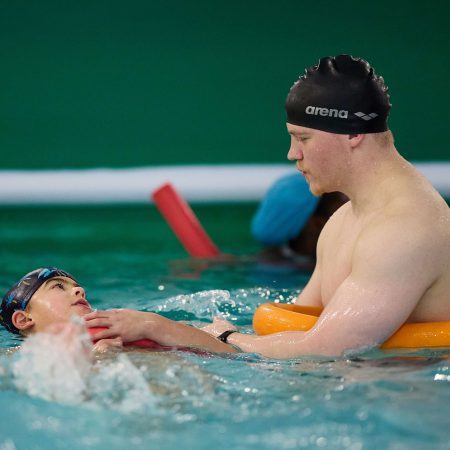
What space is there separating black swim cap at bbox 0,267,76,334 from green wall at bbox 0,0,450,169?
15.4 feet

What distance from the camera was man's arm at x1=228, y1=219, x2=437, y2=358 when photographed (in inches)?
140

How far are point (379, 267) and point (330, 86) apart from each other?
2.68ft

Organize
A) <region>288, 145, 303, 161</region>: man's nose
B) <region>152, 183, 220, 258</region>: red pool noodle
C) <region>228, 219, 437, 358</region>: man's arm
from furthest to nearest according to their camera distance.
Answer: <region>152, 183, 220, 258</region>: red pool noodle
<region>288, 145, 303, 161</region>: man's nose
<region>228, 219, 437, 358</region>: man's arm

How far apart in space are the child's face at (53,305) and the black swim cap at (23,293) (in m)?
0.02

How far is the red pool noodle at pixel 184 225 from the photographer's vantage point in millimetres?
6910

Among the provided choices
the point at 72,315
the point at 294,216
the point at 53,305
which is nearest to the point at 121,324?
the point at 72,315

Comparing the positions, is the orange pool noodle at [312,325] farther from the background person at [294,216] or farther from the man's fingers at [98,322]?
the background person at [294,216]

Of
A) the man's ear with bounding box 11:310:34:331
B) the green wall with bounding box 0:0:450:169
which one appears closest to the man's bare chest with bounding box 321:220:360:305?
the man's ear with bounding box 11:310:34:331

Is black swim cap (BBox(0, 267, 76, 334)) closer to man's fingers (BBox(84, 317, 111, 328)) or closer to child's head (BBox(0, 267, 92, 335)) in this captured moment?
child's head (BBox(0, 267, 92, 335))

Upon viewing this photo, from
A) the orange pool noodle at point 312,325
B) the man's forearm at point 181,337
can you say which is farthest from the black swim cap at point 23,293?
the orange pool noodle at point 312,325

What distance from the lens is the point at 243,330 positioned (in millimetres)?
4547

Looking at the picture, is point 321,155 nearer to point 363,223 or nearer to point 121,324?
point 363,223

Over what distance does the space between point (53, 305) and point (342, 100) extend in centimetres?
155

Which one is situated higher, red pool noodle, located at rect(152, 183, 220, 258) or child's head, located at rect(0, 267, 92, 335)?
red pool noodle, located at rect(152, 183, 220, 258)
